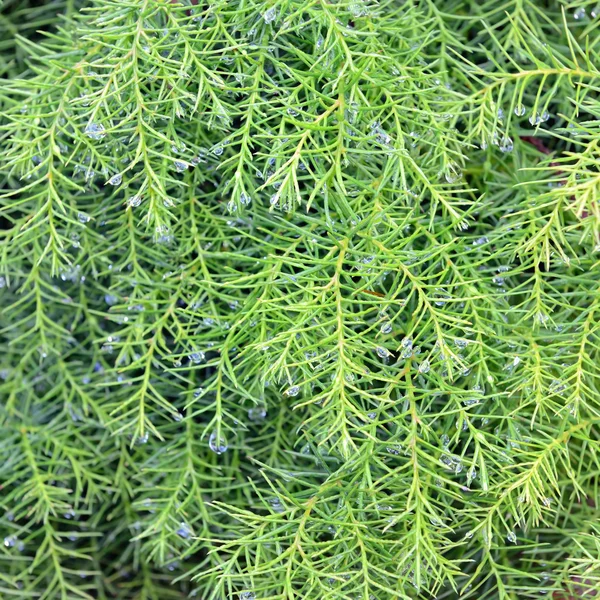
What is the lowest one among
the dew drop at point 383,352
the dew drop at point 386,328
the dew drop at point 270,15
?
the dew drop at point 383,352

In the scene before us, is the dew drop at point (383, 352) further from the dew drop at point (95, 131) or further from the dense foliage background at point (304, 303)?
the dew drop at point (95, 131)

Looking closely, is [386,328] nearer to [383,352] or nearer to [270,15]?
[383,352]

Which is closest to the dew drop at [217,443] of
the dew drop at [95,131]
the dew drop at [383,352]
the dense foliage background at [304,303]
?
the dense foliage background at [304,303]

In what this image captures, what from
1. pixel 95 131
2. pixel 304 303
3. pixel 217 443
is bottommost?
pixel 217 443

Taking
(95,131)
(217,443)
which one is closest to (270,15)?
(95,131)

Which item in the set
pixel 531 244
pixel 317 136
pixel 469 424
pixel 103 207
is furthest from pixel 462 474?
pixel 103 207

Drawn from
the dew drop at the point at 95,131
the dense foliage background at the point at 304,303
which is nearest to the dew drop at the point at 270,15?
the dense foliage background at the point at 304,303

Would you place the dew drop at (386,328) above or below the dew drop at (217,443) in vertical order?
above

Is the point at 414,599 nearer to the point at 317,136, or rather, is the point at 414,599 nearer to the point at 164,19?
the point at 317,136
